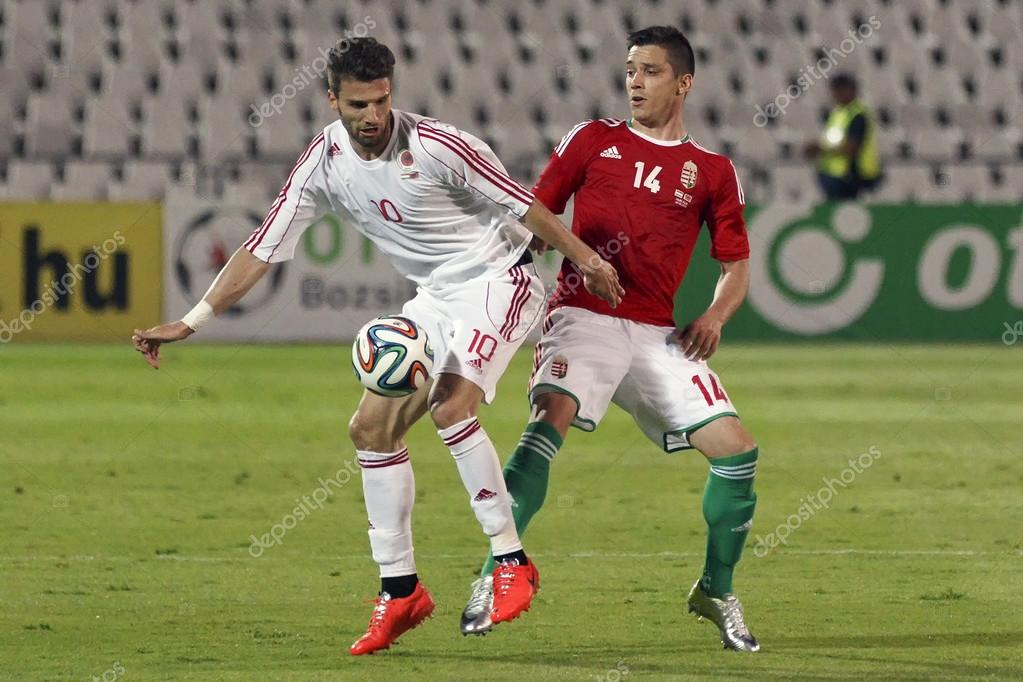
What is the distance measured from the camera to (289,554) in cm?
719

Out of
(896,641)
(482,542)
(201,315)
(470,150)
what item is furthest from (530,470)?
(482,542)

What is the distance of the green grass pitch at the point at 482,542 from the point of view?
5.30m

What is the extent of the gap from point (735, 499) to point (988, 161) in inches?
516

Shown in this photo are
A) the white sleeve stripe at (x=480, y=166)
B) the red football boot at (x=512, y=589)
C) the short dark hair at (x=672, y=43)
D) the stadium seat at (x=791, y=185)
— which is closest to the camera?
the red football boot at (x=512, y=589)

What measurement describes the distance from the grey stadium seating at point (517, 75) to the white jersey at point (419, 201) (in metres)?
12.0

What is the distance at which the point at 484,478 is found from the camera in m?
5.40

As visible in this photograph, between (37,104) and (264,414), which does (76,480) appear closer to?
(264,414)

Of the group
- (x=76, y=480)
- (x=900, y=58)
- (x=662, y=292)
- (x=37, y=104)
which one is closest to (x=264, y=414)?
(x=76, y=480)

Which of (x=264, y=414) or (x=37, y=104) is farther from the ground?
(x=37, y=104)

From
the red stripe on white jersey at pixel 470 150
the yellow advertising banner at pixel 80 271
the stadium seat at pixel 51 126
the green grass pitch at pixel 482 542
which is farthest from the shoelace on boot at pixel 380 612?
the stadium seat at pixel 51 126

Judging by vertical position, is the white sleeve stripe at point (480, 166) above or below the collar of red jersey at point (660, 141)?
below

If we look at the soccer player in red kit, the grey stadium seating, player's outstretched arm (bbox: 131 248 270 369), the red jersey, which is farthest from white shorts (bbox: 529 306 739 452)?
the grey stadium seating

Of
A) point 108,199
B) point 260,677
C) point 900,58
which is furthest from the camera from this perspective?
point 900,58

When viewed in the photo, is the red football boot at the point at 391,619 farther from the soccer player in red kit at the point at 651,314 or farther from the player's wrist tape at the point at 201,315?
the player's wrist tape at the point at 201,315
